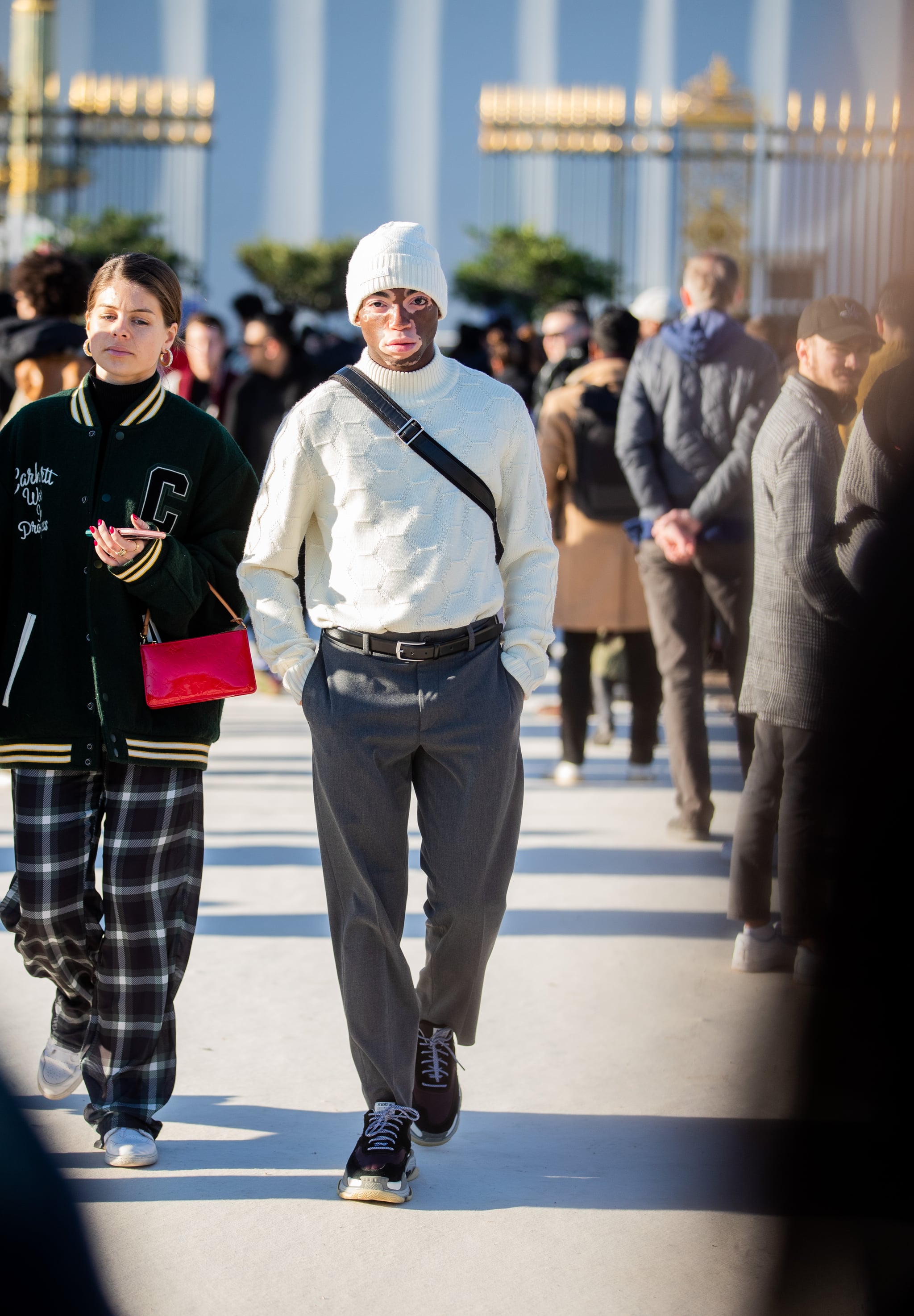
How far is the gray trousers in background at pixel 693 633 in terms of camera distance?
539 cm

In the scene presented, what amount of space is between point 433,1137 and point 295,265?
27569mm

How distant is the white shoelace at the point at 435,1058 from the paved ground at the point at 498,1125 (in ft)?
0.46

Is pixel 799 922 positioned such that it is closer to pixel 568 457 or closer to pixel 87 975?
pixel 87 975

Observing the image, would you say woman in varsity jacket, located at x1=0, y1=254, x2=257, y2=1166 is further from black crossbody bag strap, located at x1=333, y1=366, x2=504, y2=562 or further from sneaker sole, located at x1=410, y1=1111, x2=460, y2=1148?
sneaker sole, located at x1=410, y1=1111, x2=460, y2=1148

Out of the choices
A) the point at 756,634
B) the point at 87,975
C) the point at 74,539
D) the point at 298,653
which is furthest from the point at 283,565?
the point at 756,634

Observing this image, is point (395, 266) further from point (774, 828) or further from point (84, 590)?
point (774, 828)

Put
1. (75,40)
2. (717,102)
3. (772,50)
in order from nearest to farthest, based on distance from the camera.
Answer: (717,102)
(772,50)
(75,40)

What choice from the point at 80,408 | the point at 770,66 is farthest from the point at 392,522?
the point at 770,66

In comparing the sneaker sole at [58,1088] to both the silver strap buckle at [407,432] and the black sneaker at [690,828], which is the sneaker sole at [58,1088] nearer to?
the silver strap buckle at [407,432]

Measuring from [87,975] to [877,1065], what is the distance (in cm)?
220

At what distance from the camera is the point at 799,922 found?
142 inches

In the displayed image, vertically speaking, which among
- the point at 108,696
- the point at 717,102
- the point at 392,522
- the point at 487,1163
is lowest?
the point at 487,1163

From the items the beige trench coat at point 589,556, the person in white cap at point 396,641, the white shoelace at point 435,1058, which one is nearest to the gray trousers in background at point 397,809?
the person in white cap at point 396,641

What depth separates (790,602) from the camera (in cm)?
403
